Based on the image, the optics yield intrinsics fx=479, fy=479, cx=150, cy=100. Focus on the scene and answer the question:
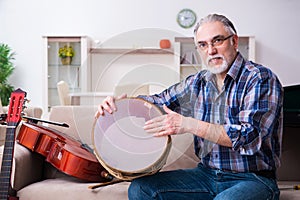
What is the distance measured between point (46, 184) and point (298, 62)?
5.69 meters

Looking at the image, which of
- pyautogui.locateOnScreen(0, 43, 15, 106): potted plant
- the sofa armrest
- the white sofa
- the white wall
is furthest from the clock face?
the sofa armrest

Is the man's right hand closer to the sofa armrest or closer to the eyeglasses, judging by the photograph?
the eyeglasses

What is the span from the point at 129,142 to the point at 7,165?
1.97 feet

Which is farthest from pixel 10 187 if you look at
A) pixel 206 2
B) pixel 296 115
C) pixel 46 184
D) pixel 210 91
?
pixel 206 2

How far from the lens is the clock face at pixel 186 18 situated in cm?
713

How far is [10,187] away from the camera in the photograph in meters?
2.10

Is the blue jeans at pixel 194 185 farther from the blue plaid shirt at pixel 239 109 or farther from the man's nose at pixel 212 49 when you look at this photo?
the man's nose at pixel 212 49

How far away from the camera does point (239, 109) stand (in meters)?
1.79

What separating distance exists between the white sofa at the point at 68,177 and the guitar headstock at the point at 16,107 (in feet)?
0.61

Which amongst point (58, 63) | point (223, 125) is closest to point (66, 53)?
point (58, 63)

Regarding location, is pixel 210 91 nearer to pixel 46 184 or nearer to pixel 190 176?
pixel 190 176

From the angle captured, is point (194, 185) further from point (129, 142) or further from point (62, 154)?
point (62, 154)

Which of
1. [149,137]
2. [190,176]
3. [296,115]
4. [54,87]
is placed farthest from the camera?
[54,87]

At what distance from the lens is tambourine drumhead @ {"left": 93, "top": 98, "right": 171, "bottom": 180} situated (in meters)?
1.70
